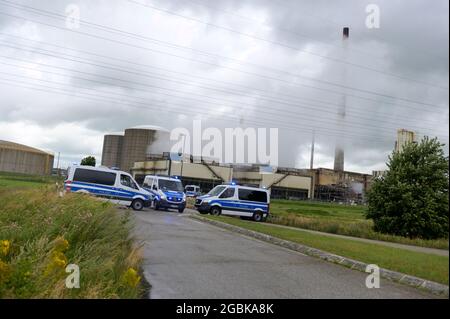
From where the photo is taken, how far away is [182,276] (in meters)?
7.51

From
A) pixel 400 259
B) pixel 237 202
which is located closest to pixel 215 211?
pixel 237 202

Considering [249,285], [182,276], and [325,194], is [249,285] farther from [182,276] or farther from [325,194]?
[325,194]

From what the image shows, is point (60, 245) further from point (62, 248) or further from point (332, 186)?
point (332, 186)

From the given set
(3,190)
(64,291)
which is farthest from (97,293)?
(3,190)

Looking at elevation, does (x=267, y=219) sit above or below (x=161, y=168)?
below

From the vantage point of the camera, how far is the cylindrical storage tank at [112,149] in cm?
11800

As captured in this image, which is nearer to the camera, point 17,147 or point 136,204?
point 136,204

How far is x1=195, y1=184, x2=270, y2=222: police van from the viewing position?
2750cm

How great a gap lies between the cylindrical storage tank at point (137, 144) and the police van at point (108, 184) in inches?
3384

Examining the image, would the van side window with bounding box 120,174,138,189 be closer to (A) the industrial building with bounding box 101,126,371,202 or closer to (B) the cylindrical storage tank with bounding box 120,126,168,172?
(A) the industrial building with bounding box 101,126,371,202

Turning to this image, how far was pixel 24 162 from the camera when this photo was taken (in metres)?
101

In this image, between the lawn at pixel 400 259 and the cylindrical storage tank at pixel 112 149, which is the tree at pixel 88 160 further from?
the lawn at pixel 400 259

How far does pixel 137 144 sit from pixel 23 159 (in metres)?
27.4
